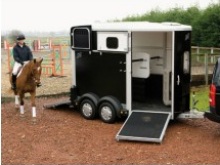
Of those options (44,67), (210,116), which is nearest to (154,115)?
(210,116)

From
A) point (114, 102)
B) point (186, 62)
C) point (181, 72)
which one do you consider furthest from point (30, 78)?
point (186, 62)

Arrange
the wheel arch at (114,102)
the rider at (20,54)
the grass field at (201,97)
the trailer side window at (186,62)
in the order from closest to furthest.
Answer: the trailer side window at (186,62) < the wheel arch at (114,102) < the rider at (20,54) < the grass field at (201,97)

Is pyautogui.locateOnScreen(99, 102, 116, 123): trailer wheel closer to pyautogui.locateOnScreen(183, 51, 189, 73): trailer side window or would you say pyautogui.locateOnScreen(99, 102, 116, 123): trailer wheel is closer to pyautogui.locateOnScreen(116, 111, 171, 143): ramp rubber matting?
pyautogui.locateOnScreen(116, 111, 171, 143): ramp rubber matting

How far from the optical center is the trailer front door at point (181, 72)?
1000 centimetres

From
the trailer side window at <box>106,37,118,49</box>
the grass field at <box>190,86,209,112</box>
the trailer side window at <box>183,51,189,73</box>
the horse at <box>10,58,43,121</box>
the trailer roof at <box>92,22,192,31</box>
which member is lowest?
the grass field at <box>190,86,209,112</box>

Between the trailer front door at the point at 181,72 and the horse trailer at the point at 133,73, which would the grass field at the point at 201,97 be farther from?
the trailer front door at the point at 181,72

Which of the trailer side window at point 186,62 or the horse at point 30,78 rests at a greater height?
the trailer side window at point 186,62

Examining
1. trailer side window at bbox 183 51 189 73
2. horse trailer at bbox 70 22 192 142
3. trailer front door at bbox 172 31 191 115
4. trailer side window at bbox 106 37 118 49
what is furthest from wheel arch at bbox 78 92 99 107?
trailer side window at bbox 183 51 189 73

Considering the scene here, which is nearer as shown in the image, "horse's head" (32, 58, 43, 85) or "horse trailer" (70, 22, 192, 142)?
"horse trailer" (70, 22, 192, 142)

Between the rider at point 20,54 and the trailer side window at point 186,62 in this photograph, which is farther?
the rider at point 20,54

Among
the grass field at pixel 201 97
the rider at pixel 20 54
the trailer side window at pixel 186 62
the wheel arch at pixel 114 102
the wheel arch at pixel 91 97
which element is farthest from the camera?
the grass field at pixel 201 97

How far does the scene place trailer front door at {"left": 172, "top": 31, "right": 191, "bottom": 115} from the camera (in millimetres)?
10000

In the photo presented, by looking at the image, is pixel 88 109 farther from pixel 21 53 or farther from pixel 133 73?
pixel 21 53

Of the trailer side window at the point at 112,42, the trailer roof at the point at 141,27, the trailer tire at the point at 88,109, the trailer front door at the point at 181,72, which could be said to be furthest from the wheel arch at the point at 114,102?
the trailer roof at the point at 141,27
